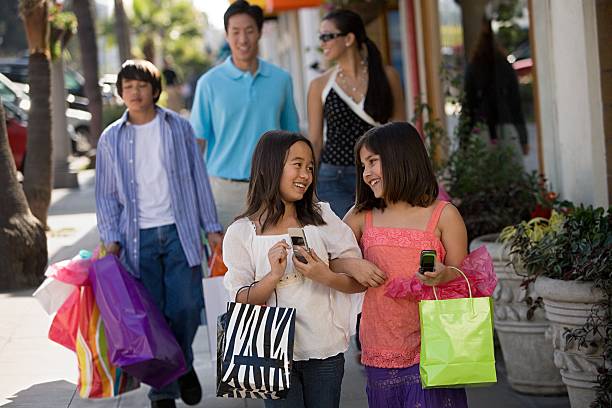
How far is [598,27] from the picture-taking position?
6.07 meters

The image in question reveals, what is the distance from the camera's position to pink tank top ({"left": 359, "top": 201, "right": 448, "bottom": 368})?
13.2ft

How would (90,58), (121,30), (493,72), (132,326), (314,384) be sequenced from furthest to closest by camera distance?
(121,30), (90,58), (493,72), (132,326), (314,384)

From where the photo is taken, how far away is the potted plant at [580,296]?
482cm

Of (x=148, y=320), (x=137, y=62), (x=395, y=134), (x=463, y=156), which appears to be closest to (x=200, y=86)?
(x=137, y=62)

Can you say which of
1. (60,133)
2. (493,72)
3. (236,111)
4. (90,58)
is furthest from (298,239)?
(90,58)

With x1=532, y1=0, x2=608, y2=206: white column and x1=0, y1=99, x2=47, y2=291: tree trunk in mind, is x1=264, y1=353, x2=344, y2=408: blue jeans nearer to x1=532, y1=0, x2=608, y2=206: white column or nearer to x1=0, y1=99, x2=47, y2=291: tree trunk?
x1=532, y1=0, x2=608, y2=206: white column

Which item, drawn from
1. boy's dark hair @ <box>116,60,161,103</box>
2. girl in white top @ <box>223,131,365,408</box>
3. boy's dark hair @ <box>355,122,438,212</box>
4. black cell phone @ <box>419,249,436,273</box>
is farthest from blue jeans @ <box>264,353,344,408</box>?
boy's dark hair @ <box>116,60,161,103</box>

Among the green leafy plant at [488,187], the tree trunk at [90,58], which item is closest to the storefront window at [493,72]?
the green leafy plant at [488,187]

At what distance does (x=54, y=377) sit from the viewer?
661 centimetres

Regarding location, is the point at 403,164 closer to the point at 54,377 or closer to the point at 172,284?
the point at 172,284

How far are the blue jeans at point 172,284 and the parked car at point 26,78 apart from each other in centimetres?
2058

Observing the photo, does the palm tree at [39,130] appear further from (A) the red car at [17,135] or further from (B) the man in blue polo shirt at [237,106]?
(B) the man in blue polo shirt at [237,106]

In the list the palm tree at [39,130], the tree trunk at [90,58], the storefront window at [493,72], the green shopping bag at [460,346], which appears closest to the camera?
the green shopping bag at [460,346]

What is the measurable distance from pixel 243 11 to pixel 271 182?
2544mm
